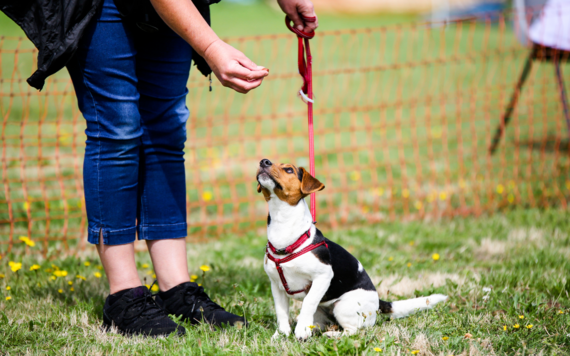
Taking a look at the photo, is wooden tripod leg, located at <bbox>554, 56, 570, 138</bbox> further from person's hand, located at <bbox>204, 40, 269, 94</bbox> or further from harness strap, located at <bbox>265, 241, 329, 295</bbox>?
person's hand, located at <bbox>204, 40, 269, 94</bbox>

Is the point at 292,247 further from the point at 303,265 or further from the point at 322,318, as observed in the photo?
the point at 322,318

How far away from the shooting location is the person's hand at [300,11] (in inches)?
85.0

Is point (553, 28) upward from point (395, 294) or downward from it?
upward

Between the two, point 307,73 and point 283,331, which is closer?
point 283,331

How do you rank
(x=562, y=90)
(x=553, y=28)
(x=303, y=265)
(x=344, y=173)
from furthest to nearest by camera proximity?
(x=344, y=173), (x=553, y=28), (x=562, y=90), (x=303, y=265)

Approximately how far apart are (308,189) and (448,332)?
0.86m

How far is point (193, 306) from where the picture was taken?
2.24 metres

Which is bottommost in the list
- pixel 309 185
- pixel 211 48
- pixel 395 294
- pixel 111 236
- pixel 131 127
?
pixel 395 294

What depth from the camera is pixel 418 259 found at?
3.29 metres

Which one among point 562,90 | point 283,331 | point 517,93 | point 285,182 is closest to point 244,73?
point 285,182

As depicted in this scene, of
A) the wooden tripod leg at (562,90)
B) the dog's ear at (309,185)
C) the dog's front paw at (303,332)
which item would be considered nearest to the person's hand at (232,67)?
the dog's ear at (309,185)

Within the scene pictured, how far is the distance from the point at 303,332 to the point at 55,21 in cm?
153

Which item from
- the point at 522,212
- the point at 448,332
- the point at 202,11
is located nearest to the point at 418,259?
the point at 448,332

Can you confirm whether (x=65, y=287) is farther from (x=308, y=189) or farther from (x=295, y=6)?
(x=295, y=6)
